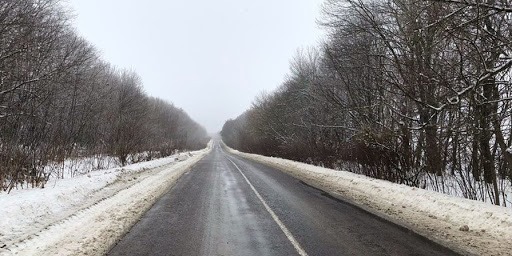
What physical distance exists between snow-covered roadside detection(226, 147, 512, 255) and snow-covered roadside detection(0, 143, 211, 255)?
570cm

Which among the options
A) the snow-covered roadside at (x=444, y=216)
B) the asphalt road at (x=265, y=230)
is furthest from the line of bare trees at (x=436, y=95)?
the asphalt road at (x=265, y=230)

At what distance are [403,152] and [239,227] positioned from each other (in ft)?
26.4

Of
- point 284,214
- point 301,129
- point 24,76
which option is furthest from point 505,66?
point 301,129

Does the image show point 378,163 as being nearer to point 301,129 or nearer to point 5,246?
point 5,246

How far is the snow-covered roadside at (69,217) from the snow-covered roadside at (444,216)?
570 cm

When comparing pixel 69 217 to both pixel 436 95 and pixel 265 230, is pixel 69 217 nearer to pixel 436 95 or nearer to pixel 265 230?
pixel 265 230

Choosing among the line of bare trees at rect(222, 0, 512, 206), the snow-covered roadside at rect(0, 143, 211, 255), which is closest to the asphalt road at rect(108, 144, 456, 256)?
the snow-covered roadside at rect(0, 143, 211, 255)

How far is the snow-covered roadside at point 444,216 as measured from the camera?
19.1 ft

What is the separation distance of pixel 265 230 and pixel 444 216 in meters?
3.82

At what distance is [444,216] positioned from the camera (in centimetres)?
748

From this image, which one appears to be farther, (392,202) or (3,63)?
(3,63)

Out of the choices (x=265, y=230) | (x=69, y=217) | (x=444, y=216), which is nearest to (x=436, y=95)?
(x=444, y=216)

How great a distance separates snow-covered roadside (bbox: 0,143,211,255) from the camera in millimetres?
5552

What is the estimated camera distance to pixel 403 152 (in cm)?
1283
